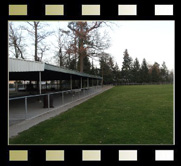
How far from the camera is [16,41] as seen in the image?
2444 cm

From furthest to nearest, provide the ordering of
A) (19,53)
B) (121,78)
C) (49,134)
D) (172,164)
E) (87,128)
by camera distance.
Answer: (121,78) → (19,53) → (87,128) → (49,134) → (172,164)

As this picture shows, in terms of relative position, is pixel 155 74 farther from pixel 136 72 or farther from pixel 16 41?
pixel 16 41

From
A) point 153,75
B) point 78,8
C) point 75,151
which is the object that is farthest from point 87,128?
point 153,75

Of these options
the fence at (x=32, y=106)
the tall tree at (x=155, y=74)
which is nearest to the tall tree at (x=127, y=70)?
the tall tree at (x=155, y=74)

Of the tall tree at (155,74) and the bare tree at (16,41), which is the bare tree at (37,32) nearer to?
the bare tree at (16,41)

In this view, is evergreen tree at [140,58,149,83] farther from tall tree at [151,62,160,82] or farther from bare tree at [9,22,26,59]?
bare tree at [9,22,26,59]

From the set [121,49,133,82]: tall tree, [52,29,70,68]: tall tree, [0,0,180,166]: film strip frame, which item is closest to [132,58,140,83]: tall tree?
[121,49,133,82]: tall tree

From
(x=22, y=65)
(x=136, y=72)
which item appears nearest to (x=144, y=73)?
(x=136, y=72)

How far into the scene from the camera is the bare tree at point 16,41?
2245 centimetres

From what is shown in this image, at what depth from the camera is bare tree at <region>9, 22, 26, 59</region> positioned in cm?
2245

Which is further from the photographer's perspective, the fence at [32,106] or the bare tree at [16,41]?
the bare tree at [16,41]

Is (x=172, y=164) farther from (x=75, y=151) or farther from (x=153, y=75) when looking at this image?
(x=153, y=75)

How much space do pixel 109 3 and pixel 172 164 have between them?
97.8 inches

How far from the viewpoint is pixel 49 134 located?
4.78 metres
